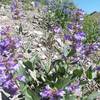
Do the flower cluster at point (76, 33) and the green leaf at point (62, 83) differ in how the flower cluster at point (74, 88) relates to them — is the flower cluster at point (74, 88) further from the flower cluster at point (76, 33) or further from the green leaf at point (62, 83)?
the flower cluster at point (76, 33)

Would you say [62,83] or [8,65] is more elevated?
[8,65]

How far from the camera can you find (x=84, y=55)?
6.72m

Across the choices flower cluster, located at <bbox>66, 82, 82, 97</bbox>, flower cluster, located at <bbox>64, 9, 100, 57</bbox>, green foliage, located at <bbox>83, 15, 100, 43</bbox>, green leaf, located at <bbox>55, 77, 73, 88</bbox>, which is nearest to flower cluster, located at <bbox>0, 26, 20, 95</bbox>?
green leaf, located at <bbox>55, 77, 73, 88</bbox>

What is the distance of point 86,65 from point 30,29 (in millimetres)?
2116

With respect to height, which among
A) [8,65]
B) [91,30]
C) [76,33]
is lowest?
[8,65]

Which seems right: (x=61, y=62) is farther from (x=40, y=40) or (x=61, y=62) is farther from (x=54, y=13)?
(x=54, y=13)

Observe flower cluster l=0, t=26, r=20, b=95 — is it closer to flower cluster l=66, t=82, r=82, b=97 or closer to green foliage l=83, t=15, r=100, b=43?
flower cluster l=66, t=82, r=82, b=97

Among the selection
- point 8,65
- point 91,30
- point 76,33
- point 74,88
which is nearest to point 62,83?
point 74,88

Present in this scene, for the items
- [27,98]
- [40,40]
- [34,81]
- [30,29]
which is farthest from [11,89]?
[30,29]

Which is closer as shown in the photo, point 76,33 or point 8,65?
point 8,65

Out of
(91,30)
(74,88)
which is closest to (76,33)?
(74,88)

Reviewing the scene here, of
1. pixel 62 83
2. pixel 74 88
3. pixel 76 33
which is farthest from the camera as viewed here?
pixel 76 33

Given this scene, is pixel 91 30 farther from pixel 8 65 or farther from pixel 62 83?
pixel 8 65

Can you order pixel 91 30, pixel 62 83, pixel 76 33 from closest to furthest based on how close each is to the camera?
pixel 62 83
pixel 76 33
pixel 91 30
